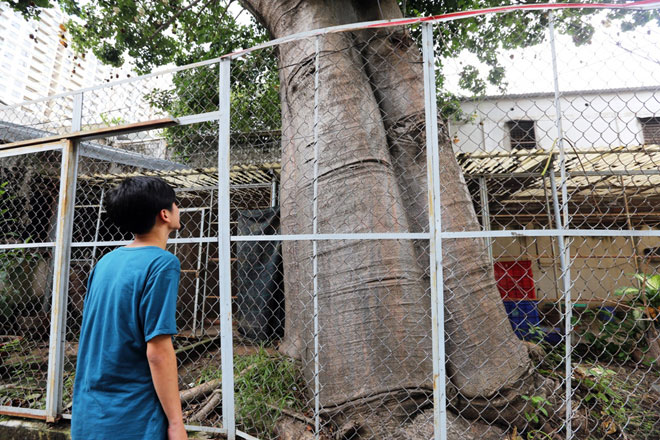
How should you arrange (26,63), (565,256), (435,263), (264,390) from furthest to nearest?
(26,63)
(264,390)
(565,256)
(435,263)

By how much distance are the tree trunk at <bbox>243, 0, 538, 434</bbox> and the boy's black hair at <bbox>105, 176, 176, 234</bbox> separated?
46.0 inches

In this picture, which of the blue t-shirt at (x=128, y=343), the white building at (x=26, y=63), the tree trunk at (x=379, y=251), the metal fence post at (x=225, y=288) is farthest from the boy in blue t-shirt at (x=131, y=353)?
the white building at (x=26, y=63)

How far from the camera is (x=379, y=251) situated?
219 cm

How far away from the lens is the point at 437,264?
5.48ft

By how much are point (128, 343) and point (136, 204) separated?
48 centimetres

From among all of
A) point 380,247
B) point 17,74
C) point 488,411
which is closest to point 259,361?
point 380,247

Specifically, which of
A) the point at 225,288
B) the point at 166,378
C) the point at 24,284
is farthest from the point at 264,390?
the point at 24,284

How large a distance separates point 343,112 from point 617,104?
31.0 feet

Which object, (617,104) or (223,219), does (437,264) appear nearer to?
(223,219)

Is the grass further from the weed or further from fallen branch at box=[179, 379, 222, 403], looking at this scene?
the weed

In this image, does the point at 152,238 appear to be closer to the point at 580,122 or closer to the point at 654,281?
the point at 654,281

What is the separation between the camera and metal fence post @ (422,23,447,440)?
63.8 inches

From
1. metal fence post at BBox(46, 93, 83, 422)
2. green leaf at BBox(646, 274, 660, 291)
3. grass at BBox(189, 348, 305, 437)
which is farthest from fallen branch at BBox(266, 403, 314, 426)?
green leaf at BBox(646, 274, 660, 291)

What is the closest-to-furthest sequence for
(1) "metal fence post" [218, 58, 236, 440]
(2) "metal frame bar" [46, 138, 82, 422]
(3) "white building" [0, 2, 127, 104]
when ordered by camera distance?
(1) "metal fence post" [218, 58, 236, 440] → (2) "metal frame bar" [46, 138, 82, 422] → (3) "white building" [0, 2, 127, 104]
